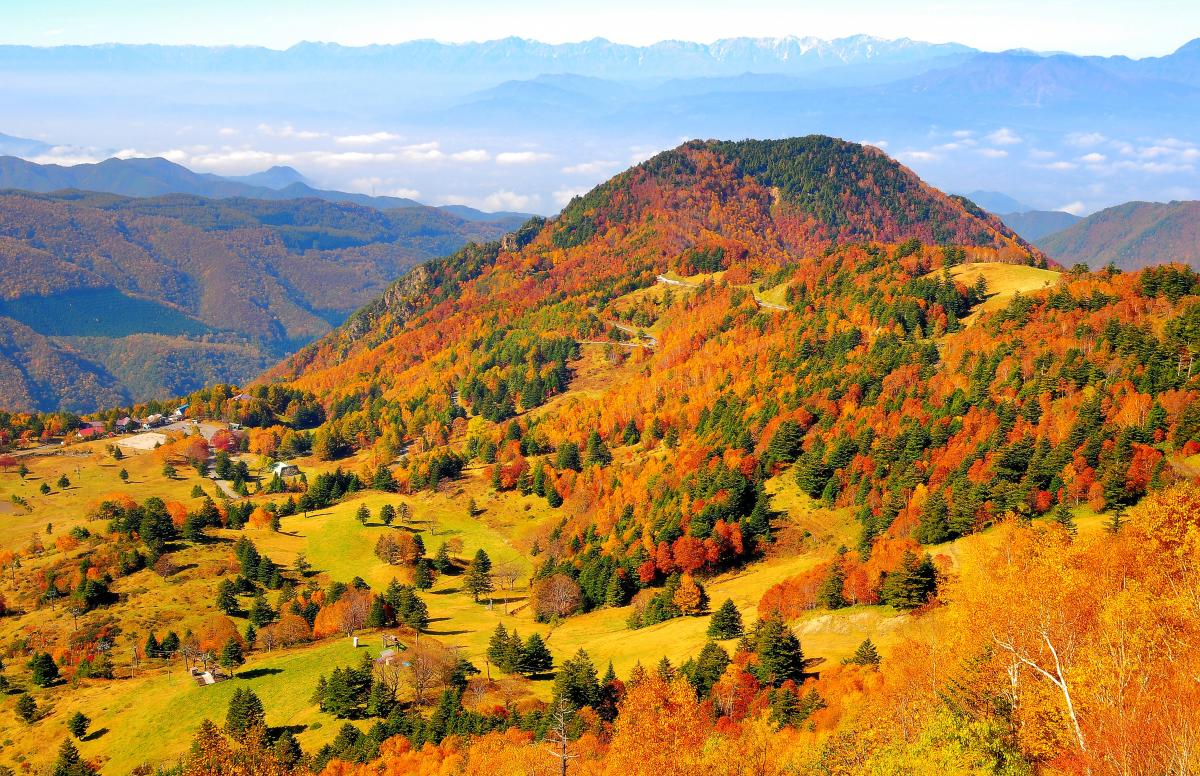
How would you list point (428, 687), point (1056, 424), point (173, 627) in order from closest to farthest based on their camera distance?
point (428, 687) → point (173, 627) → point (1056, 424)

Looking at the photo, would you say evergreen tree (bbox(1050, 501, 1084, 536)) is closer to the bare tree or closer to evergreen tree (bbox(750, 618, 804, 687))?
evergreen tree (bbox(750, 618, 804, 687))

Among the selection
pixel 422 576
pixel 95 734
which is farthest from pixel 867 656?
pixel 422 576

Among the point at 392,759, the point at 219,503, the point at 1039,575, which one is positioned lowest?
the point at 219,503

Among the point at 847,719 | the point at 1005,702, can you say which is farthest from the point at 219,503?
the point at 1005,702

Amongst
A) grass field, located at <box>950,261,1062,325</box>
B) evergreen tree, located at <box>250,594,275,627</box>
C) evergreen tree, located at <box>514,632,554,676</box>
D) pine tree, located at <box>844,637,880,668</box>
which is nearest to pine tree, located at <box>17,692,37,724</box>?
evergreen tree, located at <box>250,594,275,627</box>

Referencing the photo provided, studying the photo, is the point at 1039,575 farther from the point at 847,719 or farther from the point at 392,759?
the point at 392,759

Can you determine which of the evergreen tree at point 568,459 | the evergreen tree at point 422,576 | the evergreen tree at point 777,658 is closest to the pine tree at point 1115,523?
the evergreen tree at point 777,658

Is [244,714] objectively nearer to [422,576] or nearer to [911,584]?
[422,576]
